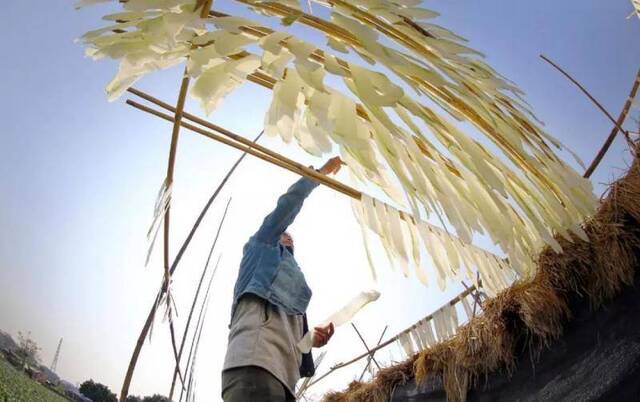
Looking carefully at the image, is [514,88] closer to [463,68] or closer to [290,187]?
[463,68]

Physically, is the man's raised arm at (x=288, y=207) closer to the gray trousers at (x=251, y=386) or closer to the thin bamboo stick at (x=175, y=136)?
the thin bamboo stick at (x=175, y=136)

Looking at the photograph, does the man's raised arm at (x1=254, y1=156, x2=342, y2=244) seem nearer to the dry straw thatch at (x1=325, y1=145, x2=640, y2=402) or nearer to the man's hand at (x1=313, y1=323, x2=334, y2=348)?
the man's hand at (x1=313, y1=323, x2=334, y2=348)

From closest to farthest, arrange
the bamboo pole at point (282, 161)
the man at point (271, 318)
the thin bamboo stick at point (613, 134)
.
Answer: the bamboo pole at point (282, 161)
the man at point (271, 318)
the thin bamboo stick at point (613, 134)

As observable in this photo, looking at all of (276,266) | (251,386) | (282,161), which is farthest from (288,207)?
(251,386)

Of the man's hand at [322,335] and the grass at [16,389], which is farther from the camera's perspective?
the grass at [16,389]

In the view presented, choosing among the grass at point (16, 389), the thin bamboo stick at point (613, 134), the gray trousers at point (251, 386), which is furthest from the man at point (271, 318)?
the grass at point (16, 389)

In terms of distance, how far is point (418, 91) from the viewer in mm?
1091

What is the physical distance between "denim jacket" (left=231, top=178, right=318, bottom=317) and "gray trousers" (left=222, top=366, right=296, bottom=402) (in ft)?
0.91

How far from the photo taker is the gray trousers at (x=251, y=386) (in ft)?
5.56

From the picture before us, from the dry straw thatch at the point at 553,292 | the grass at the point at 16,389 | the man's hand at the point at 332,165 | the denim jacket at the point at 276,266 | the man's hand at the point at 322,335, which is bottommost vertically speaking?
the dry straw thatch at the point at 553,292

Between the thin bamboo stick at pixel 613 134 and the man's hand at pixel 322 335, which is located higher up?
the thin bamboo stick at pixel 613 134

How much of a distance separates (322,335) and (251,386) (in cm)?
37

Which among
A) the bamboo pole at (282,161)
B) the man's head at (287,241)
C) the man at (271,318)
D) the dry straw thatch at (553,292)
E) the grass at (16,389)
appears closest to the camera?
the dry straw thatch at (553,292)

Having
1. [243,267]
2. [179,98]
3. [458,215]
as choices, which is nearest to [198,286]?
[243,267]
